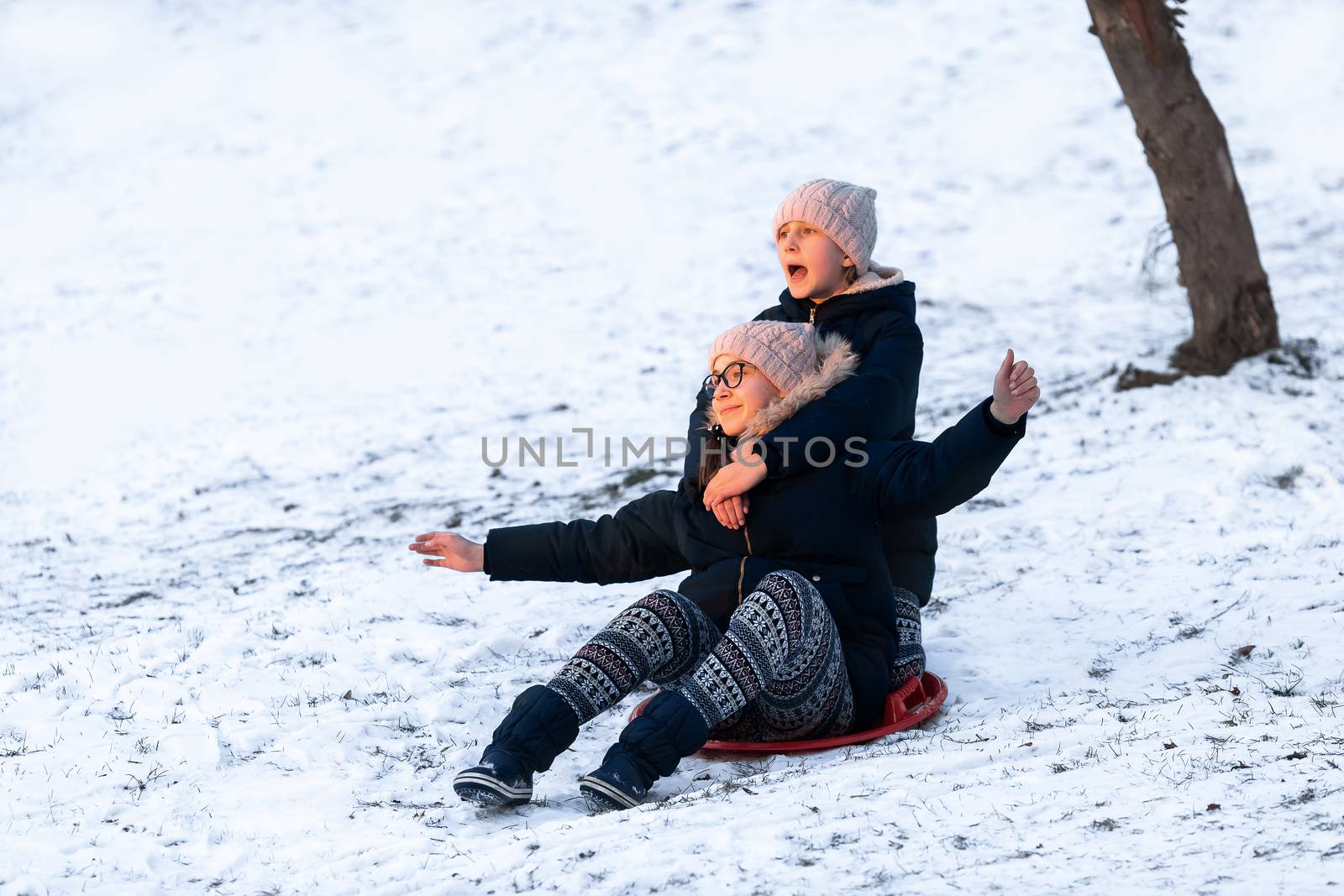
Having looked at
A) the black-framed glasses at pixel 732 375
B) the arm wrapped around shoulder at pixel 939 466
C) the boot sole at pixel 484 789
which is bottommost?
the boot sole at pixel 484 789

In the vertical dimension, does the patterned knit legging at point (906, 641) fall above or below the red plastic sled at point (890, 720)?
above

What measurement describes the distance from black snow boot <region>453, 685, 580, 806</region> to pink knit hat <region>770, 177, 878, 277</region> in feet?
6.63

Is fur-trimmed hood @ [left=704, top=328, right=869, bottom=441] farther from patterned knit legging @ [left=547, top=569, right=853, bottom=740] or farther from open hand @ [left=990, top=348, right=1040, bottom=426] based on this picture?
open hand @ [left=990, top=348, right=1040, bottom=426]

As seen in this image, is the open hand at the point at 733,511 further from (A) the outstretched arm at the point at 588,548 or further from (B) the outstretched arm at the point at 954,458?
(B) the outstretched arm at the point at 954,458

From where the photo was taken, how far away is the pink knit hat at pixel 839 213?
15.5ft

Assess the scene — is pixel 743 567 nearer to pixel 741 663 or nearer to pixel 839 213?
pixel 741 663

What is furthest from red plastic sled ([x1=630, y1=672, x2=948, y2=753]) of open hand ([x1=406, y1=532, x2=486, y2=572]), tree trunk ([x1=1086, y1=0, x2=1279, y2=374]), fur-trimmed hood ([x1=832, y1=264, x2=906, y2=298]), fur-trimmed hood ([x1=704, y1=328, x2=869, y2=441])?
tree trunk ([x1=1086, y1=0, x2=1279, y2=374])

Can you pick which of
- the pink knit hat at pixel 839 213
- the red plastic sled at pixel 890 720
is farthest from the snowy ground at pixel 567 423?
the pink knit hat at pixel 839 213

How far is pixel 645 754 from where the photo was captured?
3633 millimetres

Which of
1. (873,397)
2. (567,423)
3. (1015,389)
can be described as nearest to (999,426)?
(1015,389)

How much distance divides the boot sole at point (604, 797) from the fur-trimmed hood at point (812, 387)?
119 centimetres

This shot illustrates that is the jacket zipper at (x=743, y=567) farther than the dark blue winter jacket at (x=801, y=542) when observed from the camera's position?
Yes

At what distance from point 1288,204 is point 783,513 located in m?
10.5

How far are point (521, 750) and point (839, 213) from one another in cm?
228
